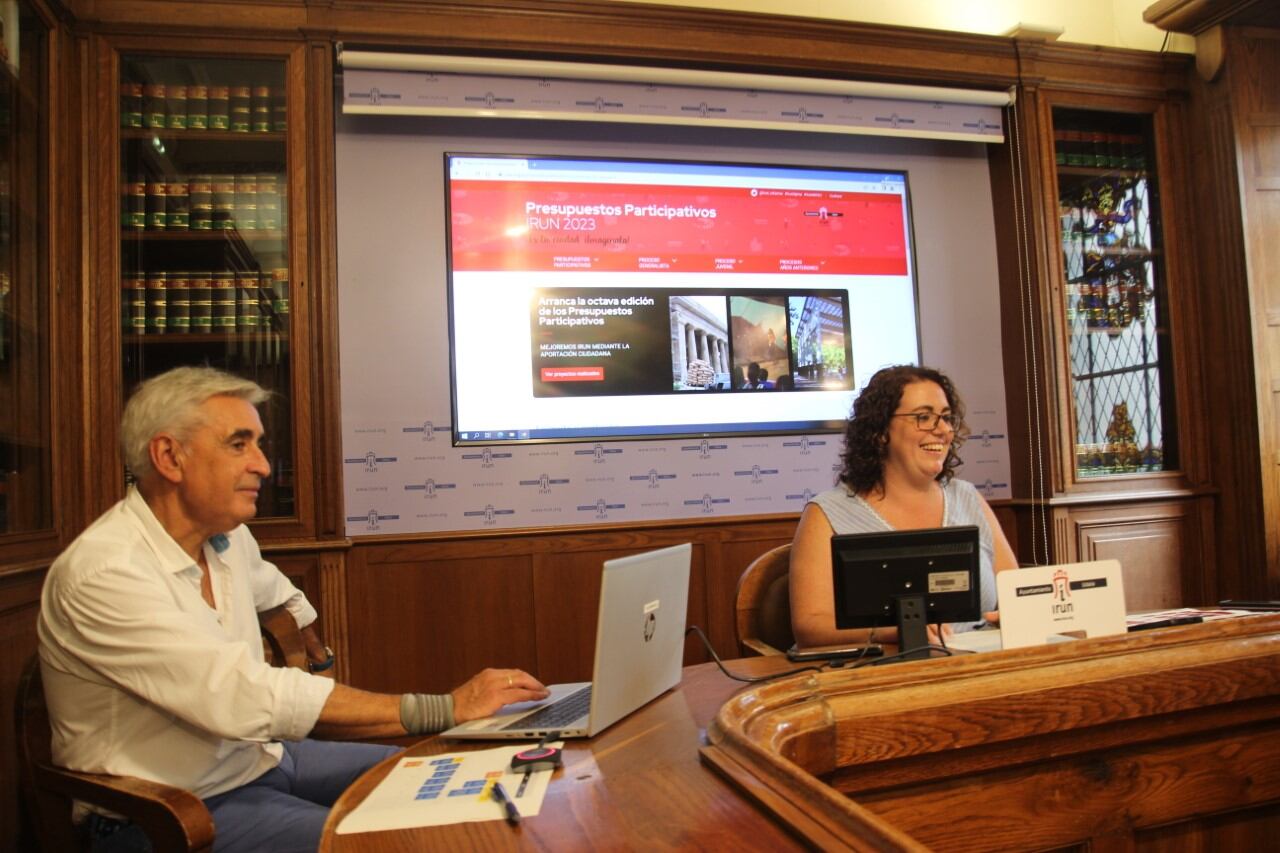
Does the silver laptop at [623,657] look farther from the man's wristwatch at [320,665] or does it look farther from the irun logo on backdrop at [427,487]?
the irun logo on backdrop at [427,487]

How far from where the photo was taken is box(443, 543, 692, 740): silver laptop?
1148 mm

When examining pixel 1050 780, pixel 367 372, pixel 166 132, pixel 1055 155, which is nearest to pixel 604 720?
pixel 1050 780

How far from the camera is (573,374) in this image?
340 cm

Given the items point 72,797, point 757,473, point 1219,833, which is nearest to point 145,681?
point 72,797

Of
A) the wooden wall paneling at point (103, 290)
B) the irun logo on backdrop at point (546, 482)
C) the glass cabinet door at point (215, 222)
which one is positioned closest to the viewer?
the wooden wall paneling at point (103, 290)

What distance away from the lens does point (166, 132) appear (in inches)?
117

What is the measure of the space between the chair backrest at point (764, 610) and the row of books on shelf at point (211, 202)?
2.10 m

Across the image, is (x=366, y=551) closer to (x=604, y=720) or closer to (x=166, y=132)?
(x=166, y=132)

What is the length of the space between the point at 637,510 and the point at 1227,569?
2572 mm

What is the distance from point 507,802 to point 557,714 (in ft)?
1.21

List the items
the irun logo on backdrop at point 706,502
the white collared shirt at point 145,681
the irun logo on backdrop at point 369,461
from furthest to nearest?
1. the irun logo on backdrop at point 706,502
2. the irun logo on backdrop at point 369,461
3. the white collared shirt at point 145,681

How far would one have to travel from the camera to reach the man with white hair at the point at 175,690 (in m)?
1.25

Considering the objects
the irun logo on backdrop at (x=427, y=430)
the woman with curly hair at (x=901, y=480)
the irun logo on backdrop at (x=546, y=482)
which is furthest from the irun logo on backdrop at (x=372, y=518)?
the woman with curly hair at (x=901, y=480)

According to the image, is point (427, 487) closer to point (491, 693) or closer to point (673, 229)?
point (673, 229)
